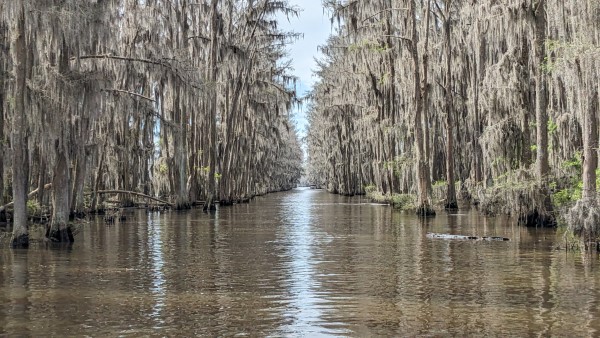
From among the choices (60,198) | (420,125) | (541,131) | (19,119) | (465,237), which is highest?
(420,125)

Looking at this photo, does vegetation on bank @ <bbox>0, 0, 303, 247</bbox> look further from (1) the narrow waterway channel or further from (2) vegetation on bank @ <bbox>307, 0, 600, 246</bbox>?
(2) vegetation on bank @ <bbox>307, 0, 600, 246</bbox>

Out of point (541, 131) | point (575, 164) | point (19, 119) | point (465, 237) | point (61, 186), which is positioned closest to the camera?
point (19, 119)

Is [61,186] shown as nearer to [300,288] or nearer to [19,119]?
[19,119]

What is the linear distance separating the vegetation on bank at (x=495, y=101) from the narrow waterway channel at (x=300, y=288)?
2.60 metres

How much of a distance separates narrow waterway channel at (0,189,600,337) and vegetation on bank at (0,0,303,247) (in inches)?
117

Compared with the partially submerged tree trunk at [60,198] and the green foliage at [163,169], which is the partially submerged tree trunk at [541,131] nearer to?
the partially submerged tree trunk at [60,198]

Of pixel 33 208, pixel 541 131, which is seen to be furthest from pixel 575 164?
pixel 33 208

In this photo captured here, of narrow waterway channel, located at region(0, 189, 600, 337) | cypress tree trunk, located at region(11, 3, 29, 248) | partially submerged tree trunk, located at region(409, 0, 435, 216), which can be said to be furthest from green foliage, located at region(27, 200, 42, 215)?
partially submerged tree trunk, located at region(409, 0, 435, 216)

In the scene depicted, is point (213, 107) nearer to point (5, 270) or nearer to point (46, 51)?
point (46, 51)

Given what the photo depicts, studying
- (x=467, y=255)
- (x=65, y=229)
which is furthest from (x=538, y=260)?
(x=65, y=229)

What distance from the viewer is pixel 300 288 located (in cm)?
1162

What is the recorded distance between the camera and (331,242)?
19.6m

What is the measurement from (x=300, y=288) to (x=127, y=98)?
13.4m

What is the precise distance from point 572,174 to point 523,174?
62.5 inches
